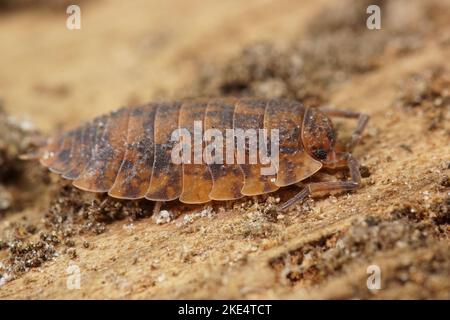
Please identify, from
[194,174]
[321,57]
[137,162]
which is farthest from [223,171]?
[321,57]

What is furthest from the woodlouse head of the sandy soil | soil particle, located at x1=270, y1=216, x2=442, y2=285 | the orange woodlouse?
soil particle, located at x1=270, y1=216, x2=442, y2=285

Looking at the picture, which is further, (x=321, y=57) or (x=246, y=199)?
(x=321, y=57)

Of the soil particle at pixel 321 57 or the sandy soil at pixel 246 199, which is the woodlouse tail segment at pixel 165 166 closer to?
the sandy soil at pixel 246 199

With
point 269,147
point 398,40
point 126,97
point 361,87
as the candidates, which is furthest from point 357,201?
point 126,97

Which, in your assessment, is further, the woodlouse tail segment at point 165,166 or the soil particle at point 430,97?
the soil particle at point 430,97

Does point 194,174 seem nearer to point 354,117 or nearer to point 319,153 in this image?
point 319,153

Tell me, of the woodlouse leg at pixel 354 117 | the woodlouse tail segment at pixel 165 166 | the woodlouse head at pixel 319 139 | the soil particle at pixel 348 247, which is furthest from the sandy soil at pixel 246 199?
the woodlouse head at pixel 319 139

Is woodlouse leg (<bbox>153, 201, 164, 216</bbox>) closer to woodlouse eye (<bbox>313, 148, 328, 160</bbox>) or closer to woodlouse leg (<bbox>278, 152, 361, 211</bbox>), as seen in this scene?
woodlouse leg (<bbox>278, 152, 361, 211</bbox>)
